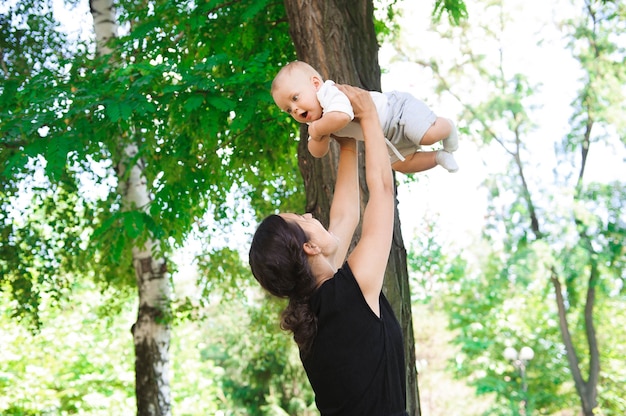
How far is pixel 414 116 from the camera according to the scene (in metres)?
2.57

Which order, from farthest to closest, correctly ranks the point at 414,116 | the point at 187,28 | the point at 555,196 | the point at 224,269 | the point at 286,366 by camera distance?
the point at 286,366, the point at 555,196, the point at 224,269, the point at 187,28, the point at 414,116

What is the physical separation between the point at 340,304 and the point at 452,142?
3.01ft

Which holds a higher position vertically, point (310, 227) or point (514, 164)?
point (514, 164)

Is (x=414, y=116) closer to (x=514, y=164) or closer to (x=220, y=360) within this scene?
(x=514, y=164)

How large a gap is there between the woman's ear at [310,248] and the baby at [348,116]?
446 millimetres

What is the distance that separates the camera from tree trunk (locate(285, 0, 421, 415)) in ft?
11.8

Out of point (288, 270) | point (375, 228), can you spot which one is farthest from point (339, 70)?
point (288, 270)

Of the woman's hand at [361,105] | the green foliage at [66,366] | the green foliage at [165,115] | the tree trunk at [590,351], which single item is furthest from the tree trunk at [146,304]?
the tree trunk at [590,351]

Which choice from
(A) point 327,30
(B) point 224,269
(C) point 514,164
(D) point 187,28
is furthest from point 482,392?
(A) point 327,30

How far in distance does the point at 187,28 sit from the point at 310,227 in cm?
371

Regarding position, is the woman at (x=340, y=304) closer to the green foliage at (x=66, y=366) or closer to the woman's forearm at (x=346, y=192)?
the woman's forearm at (x=346, y=192)

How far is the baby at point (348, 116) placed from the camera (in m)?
2.38

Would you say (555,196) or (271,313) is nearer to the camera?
(271,313)

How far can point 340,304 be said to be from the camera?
2049 mm
